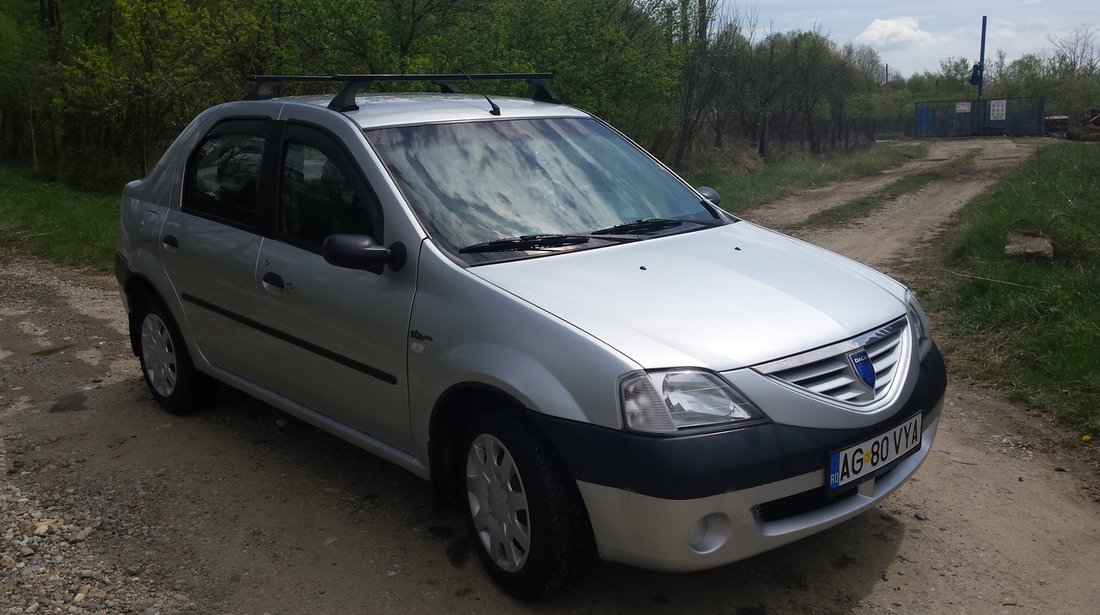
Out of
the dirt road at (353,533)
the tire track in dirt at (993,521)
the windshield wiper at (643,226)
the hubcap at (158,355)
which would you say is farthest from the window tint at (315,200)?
the tire track in dirt at (993,521)

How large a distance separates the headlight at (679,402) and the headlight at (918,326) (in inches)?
41.7

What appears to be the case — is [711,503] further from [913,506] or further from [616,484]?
[913,506]

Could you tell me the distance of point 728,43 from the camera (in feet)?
86.7

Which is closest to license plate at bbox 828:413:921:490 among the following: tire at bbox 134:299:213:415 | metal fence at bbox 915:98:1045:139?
tire at bbox 134:299:213:415

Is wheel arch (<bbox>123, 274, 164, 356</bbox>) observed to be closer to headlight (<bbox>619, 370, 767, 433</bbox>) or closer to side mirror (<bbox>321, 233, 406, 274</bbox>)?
side mirror (<bbox>321, 233, 406, 274</bbox>)

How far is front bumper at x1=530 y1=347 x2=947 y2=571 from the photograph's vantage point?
2.90 m

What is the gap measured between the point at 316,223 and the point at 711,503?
2.18m

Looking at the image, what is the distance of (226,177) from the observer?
489 cm

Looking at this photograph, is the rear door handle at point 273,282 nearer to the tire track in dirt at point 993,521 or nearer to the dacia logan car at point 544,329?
the dacia logan car at point 544,329

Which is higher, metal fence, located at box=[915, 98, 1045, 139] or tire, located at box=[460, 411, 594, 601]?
metal fence, located at box=[915, 98, 1045, 139]

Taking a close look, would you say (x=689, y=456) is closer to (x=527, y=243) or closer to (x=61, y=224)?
(x=527, y=243)

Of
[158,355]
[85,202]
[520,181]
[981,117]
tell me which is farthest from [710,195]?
[981,117]

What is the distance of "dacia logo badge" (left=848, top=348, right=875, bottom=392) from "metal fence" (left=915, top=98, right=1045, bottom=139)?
41602 mm

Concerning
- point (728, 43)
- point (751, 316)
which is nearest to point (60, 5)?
point (728, 43)
